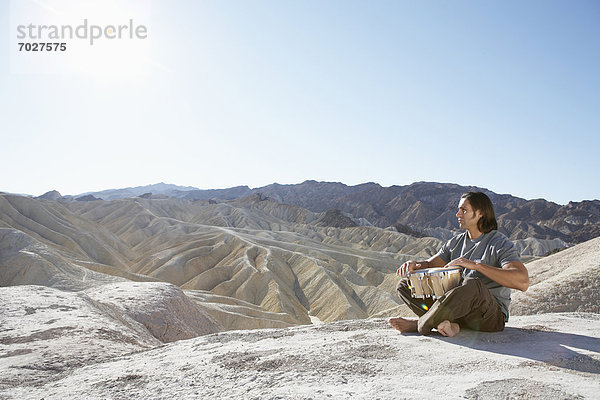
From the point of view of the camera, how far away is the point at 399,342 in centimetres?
427

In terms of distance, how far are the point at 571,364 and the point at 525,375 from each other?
1.79ft

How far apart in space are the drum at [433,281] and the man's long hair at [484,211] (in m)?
0.60

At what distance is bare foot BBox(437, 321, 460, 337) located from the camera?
13.8 ft

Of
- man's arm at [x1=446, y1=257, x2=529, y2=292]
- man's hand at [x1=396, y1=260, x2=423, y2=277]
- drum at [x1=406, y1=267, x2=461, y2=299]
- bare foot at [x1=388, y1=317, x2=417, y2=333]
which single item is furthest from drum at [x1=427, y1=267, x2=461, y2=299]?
bare foot at [x1=388, y1=317, x2=417, y2=333]

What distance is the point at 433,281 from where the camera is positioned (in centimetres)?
438

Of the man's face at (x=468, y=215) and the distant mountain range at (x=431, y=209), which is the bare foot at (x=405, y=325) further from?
the distant mountain range at (x=431, y=209)

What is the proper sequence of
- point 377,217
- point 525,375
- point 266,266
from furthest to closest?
1. point 377,217
2. point 266,266
3. point 525,375

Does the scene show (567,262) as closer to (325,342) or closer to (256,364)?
(325,342)

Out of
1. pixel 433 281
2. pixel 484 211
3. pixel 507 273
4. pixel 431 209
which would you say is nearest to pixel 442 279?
pixel 433 281

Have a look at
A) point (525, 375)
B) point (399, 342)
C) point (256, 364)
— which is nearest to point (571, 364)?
point (525, 375)

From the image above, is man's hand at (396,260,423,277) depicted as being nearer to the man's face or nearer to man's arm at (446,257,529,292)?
the man's face

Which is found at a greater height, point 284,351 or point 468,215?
point 468,215

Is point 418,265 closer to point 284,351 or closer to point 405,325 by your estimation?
point 405,325

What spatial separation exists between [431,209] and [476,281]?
144 meters
